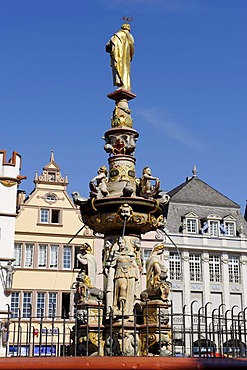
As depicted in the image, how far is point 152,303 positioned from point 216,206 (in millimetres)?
33289

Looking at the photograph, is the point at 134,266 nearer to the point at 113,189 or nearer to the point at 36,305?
the point at 113,189

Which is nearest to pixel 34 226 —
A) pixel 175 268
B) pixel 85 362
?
pixel 175 268

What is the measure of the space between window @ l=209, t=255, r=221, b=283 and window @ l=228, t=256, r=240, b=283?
2.88 ft

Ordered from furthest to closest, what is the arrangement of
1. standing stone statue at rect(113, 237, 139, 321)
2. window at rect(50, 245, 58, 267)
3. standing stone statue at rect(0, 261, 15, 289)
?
window at rect(50, 245, 58, 267), standing stone statue at rect(0, 261, 15, 289), standing stone statue at rect(113, 237, 139, 321)

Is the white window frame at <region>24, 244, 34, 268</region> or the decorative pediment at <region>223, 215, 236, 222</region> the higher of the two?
the decorative pediment at <region>223, 215, 236, 222</region>

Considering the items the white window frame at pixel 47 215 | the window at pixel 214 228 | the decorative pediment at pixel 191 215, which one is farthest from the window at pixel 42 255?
the window at pixel 214 228

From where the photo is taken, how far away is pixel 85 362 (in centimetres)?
794

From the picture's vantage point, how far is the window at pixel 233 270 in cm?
4184

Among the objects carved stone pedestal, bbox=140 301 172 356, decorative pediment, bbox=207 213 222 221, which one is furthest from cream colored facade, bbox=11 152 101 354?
carved stone pedestal, bbox=140 301 172 356

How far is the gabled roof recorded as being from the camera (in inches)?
1746

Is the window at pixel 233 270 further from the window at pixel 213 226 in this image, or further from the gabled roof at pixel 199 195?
the gabled roof at pixel 199 195

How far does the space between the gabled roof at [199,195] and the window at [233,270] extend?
15.4 feet

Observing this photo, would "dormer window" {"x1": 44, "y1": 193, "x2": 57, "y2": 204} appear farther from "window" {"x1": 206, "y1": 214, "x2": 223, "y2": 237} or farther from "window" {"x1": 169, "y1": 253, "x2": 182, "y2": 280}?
"window" {"x1": 206, "y1": 214, "x2": 223, "y2": 237}

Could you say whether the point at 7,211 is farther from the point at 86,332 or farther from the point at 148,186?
the point at 86,332
